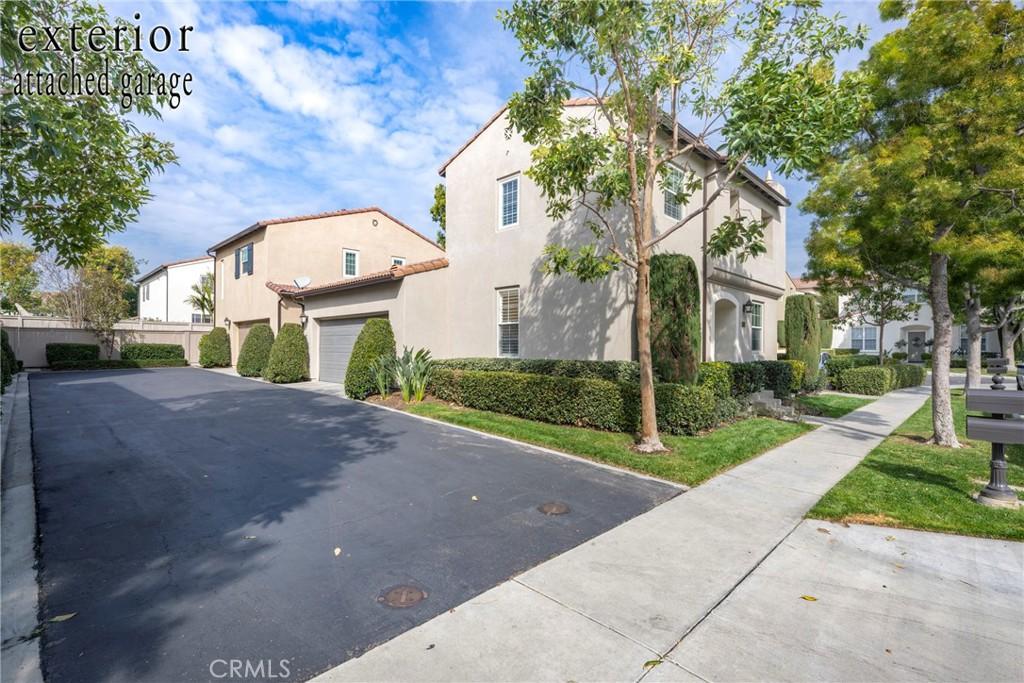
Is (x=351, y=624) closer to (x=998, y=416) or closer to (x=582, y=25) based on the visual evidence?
(x=998, y=416)

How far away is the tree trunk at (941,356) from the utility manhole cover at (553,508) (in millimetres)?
7414

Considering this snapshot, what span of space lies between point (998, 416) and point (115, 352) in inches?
1361

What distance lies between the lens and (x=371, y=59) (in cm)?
895

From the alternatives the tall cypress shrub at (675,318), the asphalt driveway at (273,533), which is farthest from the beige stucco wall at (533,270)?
the asphalt driveway at (273,533)

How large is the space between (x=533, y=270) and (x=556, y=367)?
259cm

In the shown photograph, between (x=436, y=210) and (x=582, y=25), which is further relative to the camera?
(x=436, y=210)

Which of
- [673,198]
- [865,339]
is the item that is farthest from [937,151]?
[865,339]

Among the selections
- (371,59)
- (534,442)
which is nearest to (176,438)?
(534,442)

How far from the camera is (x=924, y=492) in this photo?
213 inches

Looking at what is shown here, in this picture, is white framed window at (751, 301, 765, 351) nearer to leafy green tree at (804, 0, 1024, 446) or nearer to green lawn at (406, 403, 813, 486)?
green lawn at (406, 403, 813, 486)

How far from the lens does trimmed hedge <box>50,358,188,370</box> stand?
22953 mm

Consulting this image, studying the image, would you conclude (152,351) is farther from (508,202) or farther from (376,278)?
(508,202)

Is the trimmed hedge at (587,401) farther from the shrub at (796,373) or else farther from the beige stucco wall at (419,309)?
the shrub at (796,373)

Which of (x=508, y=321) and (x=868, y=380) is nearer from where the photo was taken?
(x=508, y=321)
